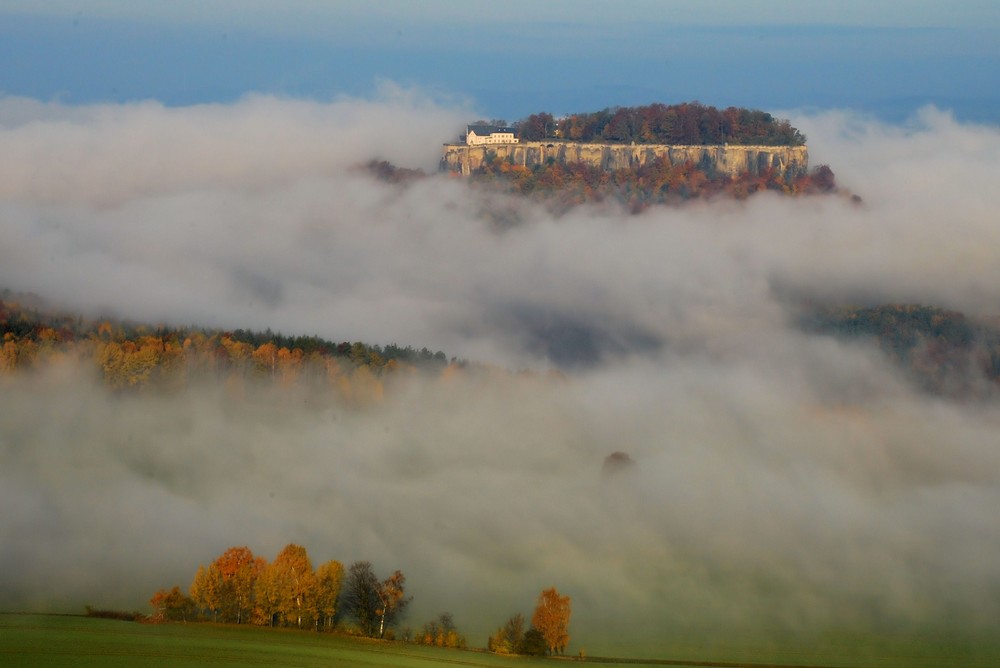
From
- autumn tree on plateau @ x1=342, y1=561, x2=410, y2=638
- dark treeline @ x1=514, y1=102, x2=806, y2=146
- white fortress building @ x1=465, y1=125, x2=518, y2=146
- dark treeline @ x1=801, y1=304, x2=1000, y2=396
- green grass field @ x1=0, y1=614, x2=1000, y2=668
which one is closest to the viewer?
Result: green grass field @ x1=0, y1=614, x2=1000, y2=668

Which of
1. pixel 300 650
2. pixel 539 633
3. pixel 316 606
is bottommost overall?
pixel 300 650

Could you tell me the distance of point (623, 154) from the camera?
8600 centimetres

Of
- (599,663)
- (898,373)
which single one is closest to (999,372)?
(898,373)

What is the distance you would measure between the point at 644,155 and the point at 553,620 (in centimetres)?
5802

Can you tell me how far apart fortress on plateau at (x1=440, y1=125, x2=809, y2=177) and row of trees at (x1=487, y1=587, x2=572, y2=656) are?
56204 millimetres

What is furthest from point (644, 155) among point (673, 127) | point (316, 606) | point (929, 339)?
point (316, 606)

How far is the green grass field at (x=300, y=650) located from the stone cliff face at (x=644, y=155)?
54720 millimetres

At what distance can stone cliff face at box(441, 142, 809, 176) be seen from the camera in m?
83.9

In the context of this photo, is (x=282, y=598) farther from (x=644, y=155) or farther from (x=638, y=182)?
(x=638, y=182)

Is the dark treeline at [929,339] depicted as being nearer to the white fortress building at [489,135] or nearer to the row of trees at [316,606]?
the white fortress building at [489,135]

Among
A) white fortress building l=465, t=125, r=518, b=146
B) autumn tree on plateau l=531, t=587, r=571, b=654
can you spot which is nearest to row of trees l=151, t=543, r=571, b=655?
autumn tree on plateau l=531, t=587, r=571, b=654

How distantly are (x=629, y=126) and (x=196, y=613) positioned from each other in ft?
195

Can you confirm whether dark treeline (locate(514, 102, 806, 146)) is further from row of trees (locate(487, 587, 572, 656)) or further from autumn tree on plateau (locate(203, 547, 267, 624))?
autumn tree on plateau (locate(203, 547, 267, 624))

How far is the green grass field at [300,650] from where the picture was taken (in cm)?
2720
